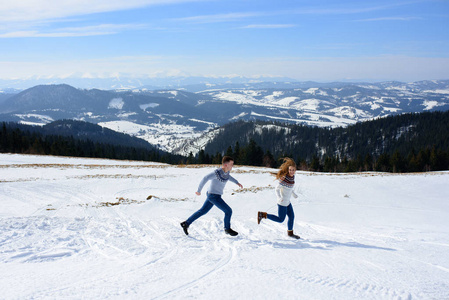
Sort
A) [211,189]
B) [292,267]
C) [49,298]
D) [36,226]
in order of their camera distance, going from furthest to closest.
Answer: [36,226] → [211,189] → [292,267] → [49,298]

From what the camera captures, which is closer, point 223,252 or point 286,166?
point 223,252

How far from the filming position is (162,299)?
13.2 feet

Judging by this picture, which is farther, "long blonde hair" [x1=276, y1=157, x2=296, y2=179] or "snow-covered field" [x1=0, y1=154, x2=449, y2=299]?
"long blonde hair" [x1=276, y1=157, x2=296, y2=179]

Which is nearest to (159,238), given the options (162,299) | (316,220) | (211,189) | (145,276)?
(211,189)

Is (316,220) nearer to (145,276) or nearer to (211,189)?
(211,189)

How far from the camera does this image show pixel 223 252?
6.49 metres

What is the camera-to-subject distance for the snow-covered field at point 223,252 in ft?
14.4

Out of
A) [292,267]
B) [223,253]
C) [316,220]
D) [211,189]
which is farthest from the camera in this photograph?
[316,220]

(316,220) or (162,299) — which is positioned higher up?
(162,299)

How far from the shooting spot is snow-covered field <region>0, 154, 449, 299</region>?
14.4 ft

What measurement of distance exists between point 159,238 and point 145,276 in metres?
2.83

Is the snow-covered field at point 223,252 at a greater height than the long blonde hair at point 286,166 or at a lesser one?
lesser

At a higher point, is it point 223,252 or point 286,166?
point 286,166

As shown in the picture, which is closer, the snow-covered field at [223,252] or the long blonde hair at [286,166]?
the snow-covered field at [223,252]
